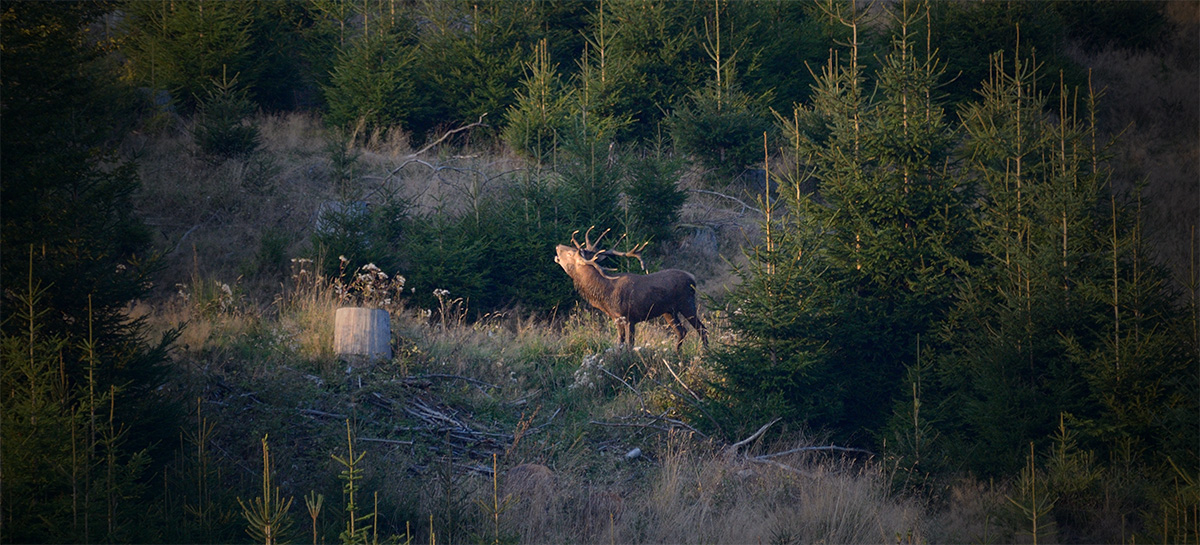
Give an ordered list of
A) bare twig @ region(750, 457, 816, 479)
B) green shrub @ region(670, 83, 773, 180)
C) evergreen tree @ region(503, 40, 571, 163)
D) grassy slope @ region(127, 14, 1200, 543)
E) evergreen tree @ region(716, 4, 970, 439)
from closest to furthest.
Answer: grassy slope @ region(127, 14, 1200, 543) → bare twig @ region(750, 457, 816, 479) → evergreen tree @ region(716, 4, 970, 439) → evergreen tree @ region(503, 40, 571, 163) → green shrub @ region(670, 83, 773, 180)

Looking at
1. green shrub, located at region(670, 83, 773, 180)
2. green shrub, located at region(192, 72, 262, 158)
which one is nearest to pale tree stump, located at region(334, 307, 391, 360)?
green shrub, located at region(670, 83, 773, 180)

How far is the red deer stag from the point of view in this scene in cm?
1048

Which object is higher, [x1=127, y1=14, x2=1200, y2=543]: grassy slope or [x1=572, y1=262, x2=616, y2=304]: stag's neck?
[x1=572, y1=262, x2=616, y2=304]: stag's neck

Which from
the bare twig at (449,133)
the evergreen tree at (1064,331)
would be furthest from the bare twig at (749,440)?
the bare twig at (449,133)

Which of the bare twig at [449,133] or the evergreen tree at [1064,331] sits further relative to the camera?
the bare twig at [449,133]

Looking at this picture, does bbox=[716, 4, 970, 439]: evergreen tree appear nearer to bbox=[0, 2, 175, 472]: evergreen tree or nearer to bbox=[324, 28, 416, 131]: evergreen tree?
bbox=[0, 2, 175, 472]: evergreen tree

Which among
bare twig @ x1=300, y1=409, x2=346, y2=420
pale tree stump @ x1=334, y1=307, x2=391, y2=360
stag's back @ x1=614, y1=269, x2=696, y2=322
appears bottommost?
bare twig @ x1=300, y1=409, x2=346, y2=420

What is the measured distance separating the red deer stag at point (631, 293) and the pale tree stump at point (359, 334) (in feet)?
8.69

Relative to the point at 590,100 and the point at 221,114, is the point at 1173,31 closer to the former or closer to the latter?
the point at 590,100

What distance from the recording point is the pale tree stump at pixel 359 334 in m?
9.34

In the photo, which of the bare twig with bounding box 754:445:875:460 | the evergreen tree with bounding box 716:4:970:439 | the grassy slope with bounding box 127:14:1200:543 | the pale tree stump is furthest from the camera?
the pale tree stump

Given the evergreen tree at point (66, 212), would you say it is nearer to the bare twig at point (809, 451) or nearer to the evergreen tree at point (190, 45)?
the bare twig at point (809, 451)

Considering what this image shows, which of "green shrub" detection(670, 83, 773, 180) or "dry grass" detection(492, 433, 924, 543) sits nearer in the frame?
"dry grass" detection(492, 433, 924, 543)

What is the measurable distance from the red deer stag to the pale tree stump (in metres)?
2.65
